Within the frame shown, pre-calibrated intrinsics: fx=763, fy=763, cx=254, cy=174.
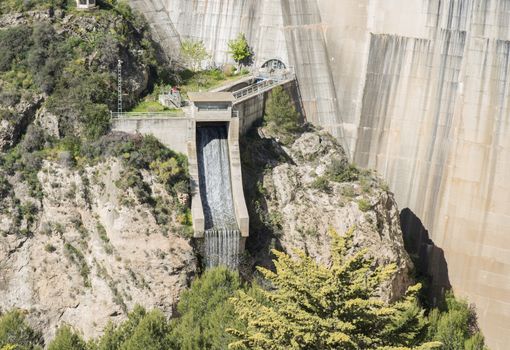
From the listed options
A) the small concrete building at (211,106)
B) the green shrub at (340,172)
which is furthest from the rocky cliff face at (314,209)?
the small concrete building at (211,106)

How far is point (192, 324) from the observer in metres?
34.4

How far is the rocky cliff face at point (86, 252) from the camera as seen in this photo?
3975cm

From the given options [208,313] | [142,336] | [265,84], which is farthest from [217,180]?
[142,336]

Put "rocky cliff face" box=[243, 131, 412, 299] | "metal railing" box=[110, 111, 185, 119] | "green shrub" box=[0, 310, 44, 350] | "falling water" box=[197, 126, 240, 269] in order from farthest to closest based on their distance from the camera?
"rocky cliff face" box=[243, 131, 412, 299] → "metal railing" box=[110, 111, 185, 119] → "falling water" box=[197, 126, 240, 269] → "green shrub" box=[0, 310, 44, 350]

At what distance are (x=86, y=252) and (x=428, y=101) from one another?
2458 cm

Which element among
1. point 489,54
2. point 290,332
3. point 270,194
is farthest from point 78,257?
point 489,54

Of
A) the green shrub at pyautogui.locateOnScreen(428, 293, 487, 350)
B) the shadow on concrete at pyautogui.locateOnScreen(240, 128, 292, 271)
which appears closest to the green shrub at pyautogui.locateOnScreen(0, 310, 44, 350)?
the shadow on concrete at pyautogui.locateOnScreen(240, 128, 292, 271)

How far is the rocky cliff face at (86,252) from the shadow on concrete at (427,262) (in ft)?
58.3

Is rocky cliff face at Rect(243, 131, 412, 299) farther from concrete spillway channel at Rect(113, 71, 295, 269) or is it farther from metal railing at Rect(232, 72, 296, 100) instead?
metal railing at Rect(232, 72, 296, 100)

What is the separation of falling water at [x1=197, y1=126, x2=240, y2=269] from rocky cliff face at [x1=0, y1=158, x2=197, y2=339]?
1.66 meters

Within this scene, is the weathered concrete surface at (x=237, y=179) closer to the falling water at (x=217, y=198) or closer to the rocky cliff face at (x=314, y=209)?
the falling water at (x=217, y=198)

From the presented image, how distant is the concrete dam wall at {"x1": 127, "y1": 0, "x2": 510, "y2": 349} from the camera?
48812 mm

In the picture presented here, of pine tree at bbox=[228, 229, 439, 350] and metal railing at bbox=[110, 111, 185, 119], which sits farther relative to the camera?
metal railing at bbox=[110, 111, 185, 119]

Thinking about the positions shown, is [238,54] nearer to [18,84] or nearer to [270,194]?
[270,194]
